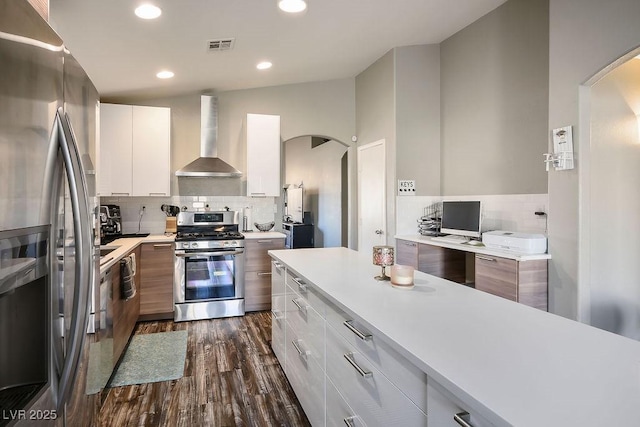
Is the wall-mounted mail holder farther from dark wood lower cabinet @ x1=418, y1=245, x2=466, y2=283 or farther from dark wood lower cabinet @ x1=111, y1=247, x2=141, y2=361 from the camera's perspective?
dark wood lower cabinet @ x1=111, y1=247, x2=141, y2=361

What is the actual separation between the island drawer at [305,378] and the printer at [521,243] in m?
1.97

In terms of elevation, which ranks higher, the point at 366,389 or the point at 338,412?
the point at 366,389

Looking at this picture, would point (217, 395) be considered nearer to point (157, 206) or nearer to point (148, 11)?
point (148, 11)

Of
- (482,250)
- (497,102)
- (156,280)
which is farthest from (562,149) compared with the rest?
(156,280)

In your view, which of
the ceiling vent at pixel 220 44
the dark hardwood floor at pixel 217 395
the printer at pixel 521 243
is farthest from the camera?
the ceiling vent at pixel 220 44

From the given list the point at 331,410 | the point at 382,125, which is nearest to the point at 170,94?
the point at 382,125

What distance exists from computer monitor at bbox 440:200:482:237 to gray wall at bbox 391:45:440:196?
579mm

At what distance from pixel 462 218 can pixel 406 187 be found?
862mm

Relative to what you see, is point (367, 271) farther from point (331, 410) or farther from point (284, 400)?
point (284, 400)

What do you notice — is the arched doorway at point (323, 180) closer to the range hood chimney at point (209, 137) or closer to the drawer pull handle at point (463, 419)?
the range hood chimney at point (209, 137)

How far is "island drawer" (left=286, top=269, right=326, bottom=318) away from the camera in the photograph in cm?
184

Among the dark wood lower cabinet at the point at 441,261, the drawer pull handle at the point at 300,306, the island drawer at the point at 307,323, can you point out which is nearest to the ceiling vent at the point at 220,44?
the island drawer at the point at 307,323

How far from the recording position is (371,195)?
504 centimetres

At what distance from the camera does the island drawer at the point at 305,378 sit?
1.84 meters
